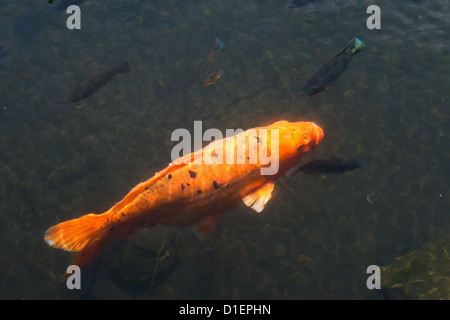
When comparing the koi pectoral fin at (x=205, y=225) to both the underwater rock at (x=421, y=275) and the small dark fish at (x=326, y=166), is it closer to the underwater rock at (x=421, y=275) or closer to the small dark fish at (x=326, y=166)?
the small dark fish at (x=326, y=166)

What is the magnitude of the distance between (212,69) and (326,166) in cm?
398

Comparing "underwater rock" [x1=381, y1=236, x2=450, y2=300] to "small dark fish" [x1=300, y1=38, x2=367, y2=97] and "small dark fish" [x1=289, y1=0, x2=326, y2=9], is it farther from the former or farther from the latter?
"small dark fish" [x1=289, y1=0, x2=326, y2=9]

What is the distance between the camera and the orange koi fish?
18.0ft

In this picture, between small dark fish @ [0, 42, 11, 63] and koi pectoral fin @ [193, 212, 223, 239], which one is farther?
small dark fish @ [0, 42, 11, 63]

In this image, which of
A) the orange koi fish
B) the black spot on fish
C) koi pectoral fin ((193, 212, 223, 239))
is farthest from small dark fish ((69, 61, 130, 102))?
koi pectoral fin ((193, 212, 223, 239))

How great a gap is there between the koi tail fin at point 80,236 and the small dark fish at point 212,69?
443 cm

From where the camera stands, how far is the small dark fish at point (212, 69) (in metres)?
8.55

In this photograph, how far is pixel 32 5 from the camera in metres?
10.6

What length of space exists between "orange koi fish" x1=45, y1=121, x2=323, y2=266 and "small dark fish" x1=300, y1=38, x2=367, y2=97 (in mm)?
1692

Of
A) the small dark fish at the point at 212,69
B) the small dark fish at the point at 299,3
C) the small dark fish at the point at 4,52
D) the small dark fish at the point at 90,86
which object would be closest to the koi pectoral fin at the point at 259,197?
the small dark fish at the point at 212,69

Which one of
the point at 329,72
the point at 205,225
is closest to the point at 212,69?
the point at 329,72

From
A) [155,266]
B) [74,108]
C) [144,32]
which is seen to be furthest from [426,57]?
[74,108]

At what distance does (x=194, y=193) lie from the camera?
5.57 metres
